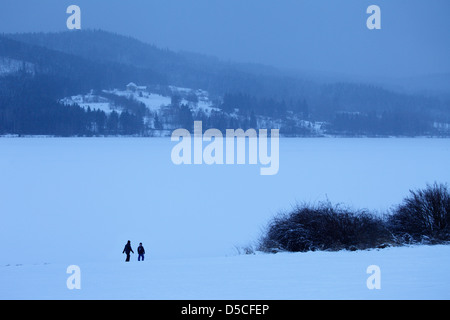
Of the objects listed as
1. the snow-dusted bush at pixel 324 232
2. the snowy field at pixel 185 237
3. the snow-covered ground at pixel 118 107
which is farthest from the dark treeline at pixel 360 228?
the snow-covered ground at pixel 118 107

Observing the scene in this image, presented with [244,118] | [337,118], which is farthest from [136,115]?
[337,118]

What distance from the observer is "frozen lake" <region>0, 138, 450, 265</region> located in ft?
52.6

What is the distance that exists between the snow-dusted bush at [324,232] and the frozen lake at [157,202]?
189cm

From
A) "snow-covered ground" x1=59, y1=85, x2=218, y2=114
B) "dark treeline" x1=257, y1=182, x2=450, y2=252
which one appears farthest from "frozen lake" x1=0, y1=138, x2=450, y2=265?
"snow-covered ground" x1=59, y1=85, x2=218, y2=114

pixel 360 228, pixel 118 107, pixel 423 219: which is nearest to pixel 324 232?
pixel 360 228

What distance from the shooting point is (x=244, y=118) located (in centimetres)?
18238

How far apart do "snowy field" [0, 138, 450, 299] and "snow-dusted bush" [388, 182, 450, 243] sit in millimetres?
1796

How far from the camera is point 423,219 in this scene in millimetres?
14055

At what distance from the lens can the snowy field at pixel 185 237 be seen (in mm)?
8875

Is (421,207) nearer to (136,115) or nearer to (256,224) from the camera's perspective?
(256,224)

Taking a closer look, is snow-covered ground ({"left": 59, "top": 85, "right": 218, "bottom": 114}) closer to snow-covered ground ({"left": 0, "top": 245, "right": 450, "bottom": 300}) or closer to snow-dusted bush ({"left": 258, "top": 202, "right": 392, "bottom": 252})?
snow-dusted bush ({"left": 258, "top": 202, "right": 392, "bottom": 252})

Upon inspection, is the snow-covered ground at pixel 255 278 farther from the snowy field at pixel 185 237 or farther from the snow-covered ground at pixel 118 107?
the snow-covered ground at pixel 118 107

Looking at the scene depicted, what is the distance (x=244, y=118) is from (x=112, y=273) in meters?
173

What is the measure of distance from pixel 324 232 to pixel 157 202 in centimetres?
1386
